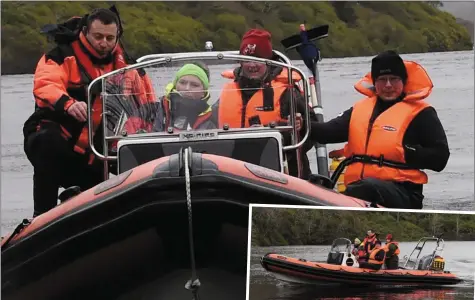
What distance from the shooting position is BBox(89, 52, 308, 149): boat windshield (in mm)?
3930

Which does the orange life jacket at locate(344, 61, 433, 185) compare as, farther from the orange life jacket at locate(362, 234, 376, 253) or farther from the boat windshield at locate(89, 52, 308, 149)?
the orange life jacket at locate(362, 234, 376, 253)

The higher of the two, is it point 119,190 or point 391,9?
point 391,9

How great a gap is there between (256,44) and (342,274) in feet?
6.74

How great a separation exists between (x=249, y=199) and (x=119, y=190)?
1.24ft

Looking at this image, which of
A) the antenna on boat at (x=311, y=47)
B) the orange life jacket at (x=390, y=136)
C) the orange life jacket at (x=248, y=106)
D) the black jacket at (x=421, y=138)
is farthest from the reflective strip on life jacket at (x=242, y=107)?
the antenna on boat at (x=311, y=47)

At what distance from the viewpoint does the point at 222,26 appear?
418 inches

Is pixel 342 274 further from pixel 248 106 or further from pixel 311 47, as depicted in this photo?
pixel 311 47

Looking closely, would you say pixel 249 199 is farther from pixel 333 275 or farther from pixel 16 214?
pixel 16 214

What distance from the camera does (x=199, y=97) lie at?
3.97 m

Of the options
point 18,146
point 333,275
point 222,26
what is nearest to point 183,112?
point 333,275

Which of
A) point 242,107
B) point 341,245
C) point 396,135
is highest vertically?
point 242,107

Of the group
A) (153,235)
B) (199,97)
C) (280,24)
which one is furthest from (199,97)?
(280,24)

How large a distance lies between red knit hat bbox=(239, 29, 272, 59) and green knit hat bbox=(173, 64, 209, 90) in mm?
487

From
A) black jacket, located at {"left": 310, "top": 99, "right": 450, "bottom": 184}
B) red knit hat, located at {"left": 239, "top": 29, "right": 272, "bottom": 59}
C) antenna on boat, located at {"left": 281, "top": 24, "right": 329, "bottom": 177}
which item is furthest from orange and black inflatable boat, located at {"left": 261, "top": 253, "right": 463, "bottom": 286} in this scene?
antenna on boat, located at {"left": 281, "top": 24, "right": 329, "bottom": 177}
